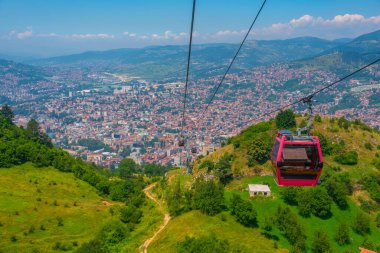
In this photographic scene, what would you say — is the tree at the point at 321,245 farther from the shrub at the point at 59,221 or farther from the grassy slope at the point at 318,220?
the shrub at the point at 59,221

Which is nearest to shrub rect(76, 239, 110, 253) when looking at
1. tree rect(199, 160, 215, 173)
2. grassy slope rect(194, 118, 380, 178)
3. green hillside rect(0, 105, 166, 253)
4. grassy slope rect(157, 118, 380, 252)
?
green hillside rect(0, 105, 166, 253)

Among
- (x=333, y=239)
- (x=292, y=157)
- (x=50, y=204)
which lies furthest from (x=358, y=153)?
(x=50, y=204)

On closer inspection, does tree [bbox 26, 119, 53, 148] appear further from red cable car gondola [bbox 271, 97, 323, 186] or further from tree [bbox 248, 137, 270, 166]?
red cable car gondola [bbox 271, 97, 323, 186]

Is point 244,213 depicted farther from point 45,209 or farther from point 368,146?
point 368,146

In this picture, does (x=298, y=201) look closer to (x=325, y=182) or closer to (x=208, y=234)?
(x=325, y=182)

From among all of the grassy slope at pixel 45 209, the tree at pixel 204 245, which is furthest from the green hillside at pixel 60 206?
the tree at pixel 204 245

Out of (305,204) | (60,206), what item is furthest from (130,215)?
(305,204)
